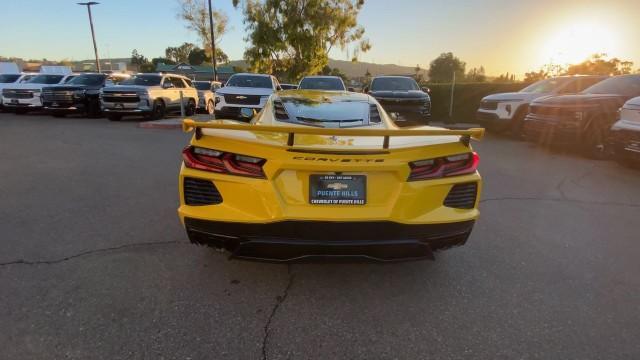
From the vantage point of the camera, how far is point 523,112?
1164 cm

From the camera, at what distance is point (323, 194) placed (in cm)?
258

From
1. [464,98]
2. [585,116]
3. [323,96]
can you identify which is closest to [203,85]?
[464,98]

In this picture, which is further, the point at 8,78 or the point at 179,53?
the point at 179,53

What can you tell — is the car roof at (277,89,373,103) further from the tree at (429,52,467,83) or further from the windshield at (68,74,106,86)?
the tree at (429,52,467,83)

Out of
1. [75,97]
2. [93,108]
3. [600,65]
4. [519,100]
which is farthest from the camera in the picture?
[600,65]

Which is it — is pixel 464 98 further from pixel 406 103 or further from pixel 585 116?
pixel 585 116

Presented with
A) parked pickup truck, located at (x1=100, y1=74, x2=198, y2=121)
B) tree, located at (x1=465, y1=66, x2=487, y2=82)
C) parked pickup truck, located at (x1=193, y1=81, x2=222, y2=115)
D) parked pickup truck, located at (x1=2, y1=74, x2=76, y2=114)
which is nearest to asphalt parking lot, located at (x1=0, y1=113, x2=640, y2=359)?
parked pickup truck, located at (x1=100, y1=74, x2=198, y2=121)

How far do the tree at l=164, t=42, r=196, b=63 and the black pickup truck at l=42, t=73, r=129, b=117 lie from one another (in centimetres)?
8887

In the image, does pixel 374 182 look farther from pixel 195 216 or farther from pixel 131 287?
pixel 131 287

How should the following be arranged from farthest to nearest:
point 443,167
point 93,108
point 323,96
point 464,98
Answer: point 464,98 < point 93,108 < point 323,96 < point 443,167

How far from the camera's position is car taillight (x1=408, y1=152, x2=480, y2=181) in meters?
2.69

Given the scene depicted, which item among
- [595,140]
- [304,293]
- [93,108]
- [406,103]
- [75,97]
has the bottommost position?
[304,293]

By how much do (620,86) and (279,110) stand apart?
9.46m

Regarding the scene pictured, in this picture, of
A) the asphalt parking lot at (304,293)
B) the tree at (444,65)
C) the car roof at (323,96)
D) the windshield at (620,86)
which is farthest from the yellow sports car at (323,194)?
the tree at (444,65)
